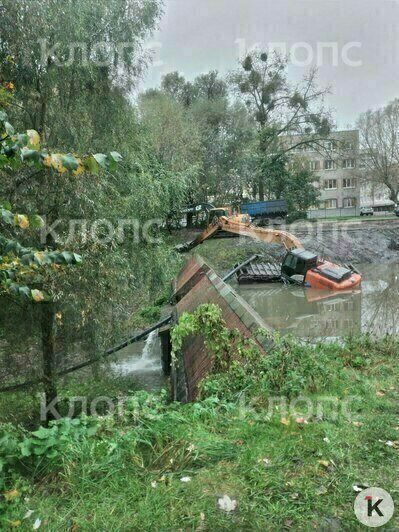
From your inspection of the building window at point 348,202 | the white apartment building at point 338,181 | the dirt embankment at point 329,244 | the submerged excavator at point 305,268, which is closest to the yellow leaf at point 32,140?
the submerged excavator at point 305,268

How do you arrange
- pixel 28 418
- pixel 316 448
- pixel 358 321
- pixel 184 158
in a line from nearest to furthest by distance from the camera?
pixel 316 448
pixel 28 418
pixel 358 321
pixel 184 158

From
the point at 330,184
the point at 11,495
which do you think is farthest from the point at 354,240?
the point at 330,184

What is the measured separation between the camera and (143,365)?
12.0 meters

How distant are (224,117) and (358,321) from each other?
80.9 ft

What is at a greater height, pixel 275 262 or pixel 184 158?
pixel 184 158

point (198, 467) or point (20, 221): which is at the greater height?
point (20, 221)

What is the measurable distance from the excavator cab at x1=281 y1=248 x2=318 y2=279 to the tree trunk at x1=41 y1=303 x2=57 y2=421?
579 inches

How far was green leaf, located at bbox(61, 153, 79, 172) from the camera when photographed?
199 cm

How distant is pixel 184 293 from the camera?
15164 millimetres

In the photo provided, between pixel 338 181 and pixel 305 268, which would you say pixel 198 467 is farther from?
pixel 338 181

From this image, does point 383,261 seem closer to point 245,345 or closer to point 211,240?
point 211,240

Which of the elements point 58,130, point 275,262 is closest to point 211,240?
point 275,262

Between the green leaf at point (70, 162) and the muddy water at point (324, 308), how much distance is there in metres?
11.4

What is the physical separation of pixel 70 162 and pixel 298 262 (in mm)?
19577
